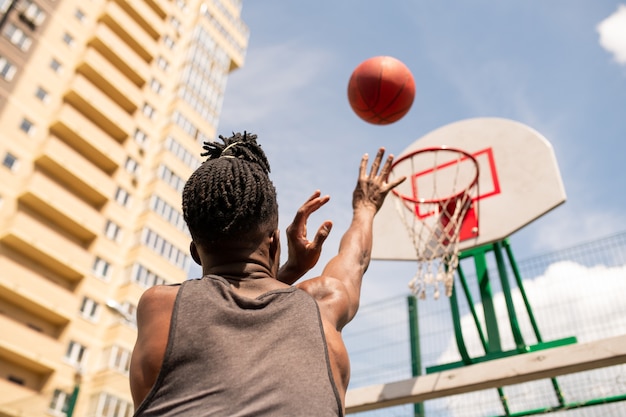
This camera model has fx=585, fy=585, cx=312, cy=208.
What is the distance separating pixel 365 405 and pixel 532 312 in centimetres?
222

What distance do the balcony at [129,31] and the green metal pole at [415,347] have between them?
2659 centimetres

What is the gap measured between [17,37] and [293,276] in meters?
27.1

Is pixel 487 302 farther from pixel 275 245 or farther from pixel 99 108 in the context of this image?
pixel 99 108

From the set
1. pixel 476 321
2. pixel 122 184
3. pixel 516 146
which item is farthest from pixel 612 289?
pixel 122 184

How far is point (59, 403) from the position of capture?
69.9 ft

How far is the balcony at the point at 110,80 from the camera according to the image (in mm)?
27225

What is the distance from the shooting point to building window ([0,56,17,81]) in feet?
78.1

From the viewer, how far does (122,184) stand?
27078 millimetres

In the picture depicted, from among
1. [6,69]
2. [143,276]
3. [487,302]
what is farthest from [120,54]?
[487,302]

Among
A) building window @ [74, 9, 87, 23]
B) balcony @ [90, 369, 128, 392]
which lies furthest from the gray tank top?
building window @ [74, 9, 87, 23]

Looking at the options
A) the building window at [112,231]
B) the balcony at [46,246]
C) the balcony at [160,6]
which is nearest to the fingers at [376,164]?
the balcony at [46,246]

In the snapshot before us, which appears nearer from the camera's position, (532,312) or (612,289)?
(612,289)

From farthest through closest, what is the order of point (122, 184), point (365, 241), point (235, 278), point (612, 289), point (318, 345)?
point (122, 184) < point (612, 289) < point (365, 241) < point (235, 278) < point (318, 345)

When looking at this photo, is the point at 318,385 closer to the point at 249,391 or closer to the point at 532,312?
the point at 249,391
